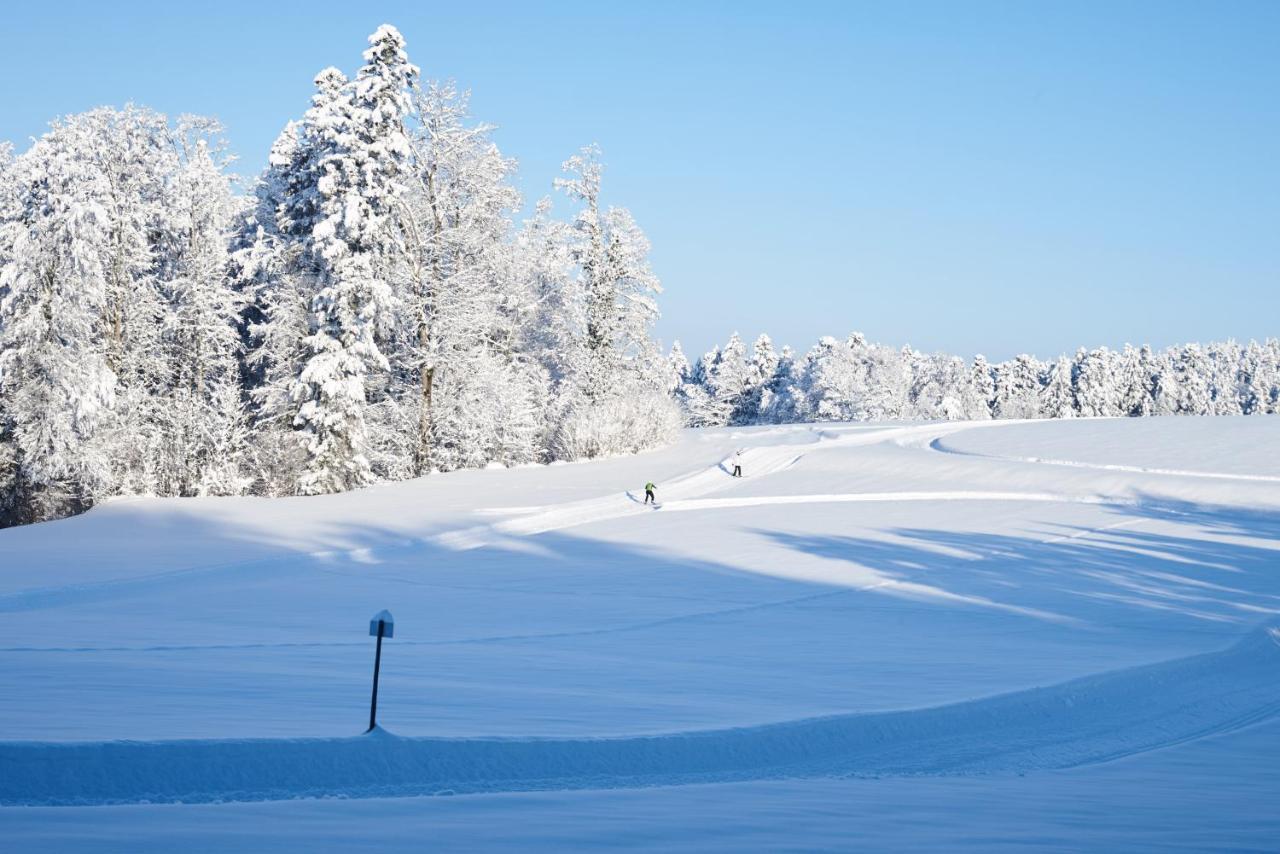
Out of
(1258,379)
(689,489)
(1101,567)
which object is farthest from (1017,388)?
(1101,567)

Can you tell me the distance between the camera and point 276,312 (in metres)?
34.4

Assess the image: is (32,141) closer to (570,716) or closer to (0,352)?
(0,352)

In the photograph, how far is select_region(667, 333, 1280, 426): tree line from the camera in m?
84.8

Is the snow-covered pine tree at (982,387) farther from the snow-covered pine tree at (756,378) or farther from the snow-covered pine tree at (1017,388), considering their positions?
the snow-covered pine tree at (756,378)

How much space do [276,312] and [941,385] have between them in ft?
296

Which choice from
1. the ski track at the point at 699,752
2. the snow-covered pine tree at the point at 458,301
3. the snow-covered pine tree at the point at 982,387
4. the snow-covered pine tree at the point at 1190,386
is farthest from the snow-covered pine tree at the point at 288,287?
the snow-covered pine tree at the point at 1190,386

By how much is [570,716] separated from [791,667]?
10.9ft

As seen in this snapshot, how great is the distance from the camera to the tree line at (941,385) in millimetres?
84812

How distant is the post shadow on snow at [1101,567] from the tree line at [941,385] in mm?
54084

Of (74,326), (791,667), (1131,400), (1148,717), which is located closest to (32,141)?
(74,326)

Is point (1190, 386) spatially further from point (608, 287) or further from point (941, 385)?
point (608, 287)

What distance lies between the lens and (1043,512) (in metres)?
26.0

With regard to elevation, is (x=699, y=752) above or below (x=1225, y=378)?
below

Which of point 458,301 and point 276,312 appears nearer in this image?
point 276,312
